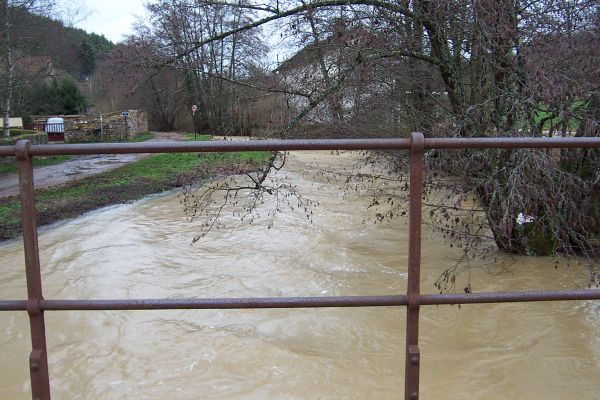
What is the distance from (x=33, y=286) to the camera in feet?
7.00

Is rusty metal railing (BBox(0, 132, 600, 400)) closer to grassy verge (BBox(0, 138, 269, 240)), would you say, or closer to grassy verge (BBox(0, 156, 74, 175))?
grassy verge (BBox(0, 138, 269, 240))

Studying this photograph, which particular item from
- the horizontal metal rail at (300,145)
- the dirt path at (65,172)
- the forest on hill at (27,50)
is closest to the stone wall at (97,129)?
the forest on hill at (27,50)

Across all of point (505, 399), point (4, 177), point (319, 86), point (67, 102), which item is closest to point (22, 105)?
point (4, 177)

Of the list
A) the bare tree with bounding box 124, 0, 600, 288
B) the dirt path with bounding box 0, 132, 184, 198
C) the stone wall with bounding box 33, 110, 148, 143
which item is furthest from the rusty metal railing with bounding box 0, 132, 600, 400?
the stone wall with bounding box 33, 110, 148, 143

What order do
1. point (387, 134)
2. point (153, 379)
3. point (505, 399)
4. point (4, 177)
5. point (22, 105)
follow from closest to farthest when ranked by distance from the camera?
point (505, 399)
point (153, 379)
point (387, 134)
point (4, 177)
point (22, 105)

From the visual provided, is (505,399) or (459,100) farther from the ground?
(459,100)

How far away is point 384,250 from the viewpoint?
8.77 m

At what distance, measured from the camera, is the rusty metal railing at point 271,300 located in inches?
80.4

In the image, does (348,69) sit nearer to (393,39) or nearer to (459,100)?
(393,39)

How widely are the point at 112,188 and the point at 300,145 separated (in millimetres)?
12748

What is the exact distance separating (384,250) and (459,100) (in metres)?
2.56

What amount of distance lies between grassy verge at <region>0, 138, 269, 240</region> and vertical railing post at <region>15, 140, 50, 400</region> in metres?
5.65

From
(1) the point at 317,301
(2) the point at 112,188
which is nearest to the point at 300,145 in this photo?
(1) the point at 317,301

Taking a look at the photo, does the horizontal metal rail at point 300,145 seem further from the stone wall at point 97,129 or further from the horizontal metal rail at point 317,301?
the stone wall at point 97,129
